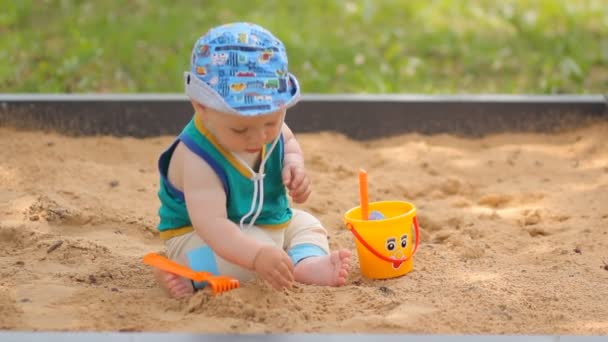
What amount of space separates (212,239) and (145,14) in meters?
3.82

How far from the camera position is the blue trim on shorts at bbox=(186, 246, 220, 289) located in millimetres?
2840

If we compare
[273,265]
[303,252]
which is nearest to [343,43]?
[303,252]

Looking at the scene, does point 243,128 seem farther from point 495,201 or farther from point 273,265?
point 495,201

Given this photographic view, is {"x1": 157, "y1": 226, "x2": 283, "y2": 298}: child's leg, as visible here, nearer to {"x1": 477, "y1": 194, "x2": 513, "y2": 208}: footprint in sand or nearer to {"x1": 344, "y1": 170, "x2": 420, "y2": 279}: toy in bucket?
{"x1": 344, "y1": 170, "x2": 420, "y2": 279}: toy in bucket

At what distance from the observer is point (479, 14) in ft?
21.2

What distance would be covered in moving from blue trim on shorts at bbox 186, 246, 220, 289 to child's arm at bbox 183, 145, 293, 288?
4.7 inches

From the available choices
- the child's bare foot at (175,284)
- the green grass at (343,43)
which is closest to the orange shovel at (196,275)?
the child's bare foot at (175,284)

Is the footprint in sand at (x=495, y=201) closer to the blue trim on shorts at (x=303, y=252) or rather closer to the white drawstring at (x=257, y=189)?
the blue trim on shorts at (x=303, y=252)

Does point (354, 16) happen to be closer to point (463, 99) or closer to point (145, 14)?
point (145, 14)

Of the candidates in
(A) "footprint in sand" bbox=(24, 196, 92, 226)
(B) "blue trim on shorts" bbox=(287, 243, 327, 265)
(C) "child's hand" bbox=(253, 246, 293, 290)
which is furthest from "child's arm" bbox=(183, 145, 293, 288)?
(A) "footprint in sand" bbox=(24, 196, 92, 226)

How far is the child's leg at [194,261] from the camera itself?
278 cm

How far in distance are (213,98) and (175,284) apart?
1.71ft

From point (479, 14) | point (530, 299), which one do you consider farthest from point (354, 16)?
point (530, 299)

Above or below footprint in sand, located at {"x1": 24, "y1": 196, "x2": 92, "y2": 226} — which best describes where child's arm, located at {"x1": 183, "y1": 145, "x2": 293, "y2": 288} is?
above
